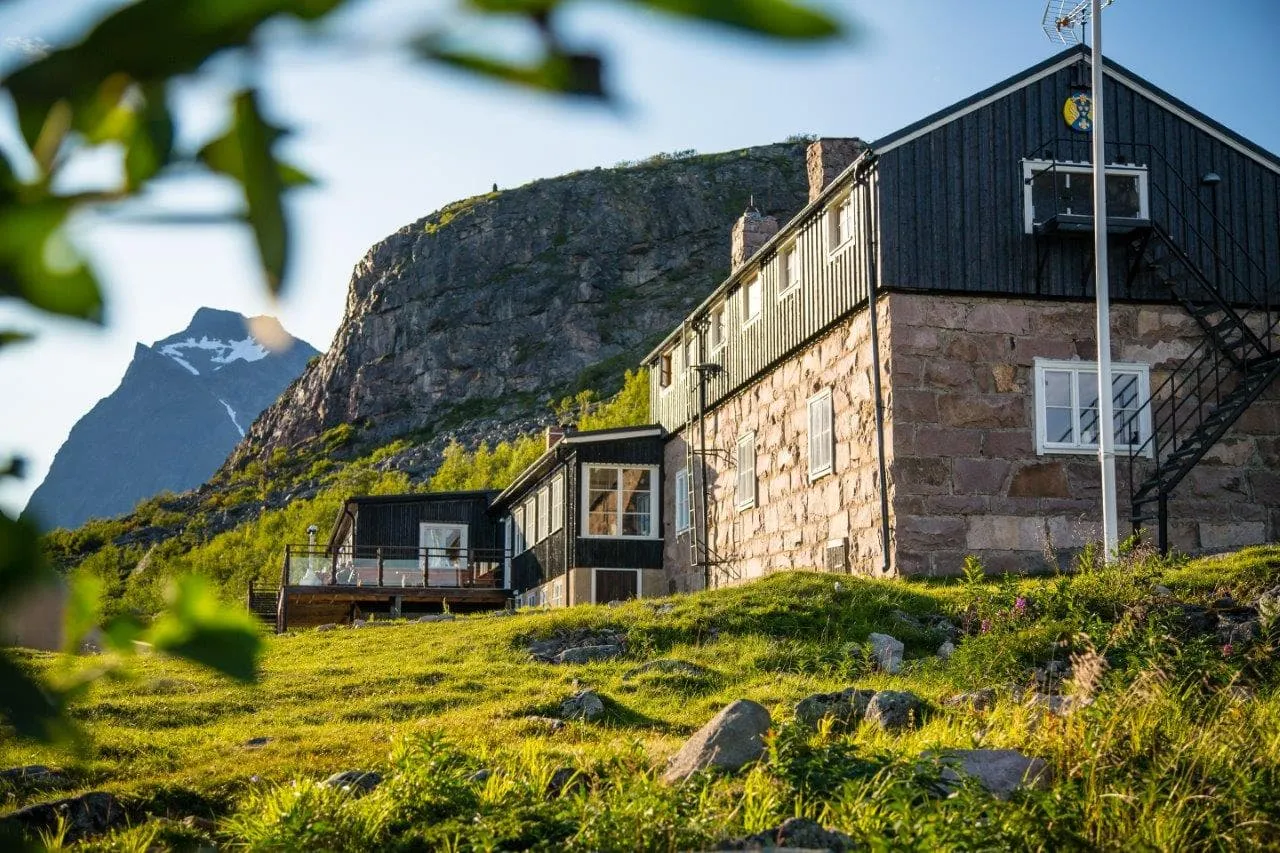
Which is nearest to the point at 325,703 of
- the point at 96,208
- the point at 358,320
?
the point at 96,208

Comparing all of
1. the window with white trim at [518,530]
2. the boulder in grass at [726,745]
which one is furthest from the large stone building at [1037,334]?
the window with white trim at [518,530]

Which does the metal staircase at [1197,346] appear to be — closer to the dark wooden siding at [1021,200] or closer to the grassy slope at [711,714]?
the dark wooden siding at [1021,200]

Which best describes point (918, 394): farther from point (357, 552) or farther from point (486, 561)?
point (357, 552)

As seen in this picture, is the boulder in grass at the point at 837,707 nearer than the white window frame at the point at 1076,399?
Yes

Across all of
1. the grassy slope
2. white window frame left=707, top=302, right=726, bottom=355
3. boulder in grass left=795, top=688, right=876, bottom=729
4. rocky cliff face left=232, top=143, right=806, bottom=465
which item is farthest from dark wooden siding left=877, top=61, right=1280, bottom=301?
rocky cliff face left=232, top=143, right=806, bottom=465

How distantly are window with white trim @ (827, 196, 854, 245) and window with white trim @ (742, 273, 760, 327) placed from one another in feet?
11.4

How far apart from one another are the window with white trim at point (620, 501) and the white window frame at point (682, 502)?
112cm

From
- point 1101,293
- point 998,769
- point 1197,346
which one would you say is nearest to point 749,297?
point 1197,346

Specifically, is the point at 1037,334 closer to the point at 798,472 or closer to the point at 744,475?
the point at 798,472

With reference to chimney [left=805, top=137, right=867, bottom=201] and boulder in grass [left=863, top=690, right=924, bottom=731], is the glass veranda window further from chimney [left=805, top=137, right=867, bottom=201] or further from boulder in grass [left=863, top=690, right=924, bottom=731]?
boulder in grass [left=863, top=690, right=924, bottom=731]

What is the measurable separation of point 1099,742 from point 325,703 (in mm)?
7836

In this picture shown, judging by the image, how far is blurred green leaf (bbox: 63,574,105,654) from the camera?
0.92 meters

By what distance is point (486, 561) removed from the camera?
36656 mm

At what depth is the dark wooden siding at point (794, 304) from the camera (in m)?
20.1
